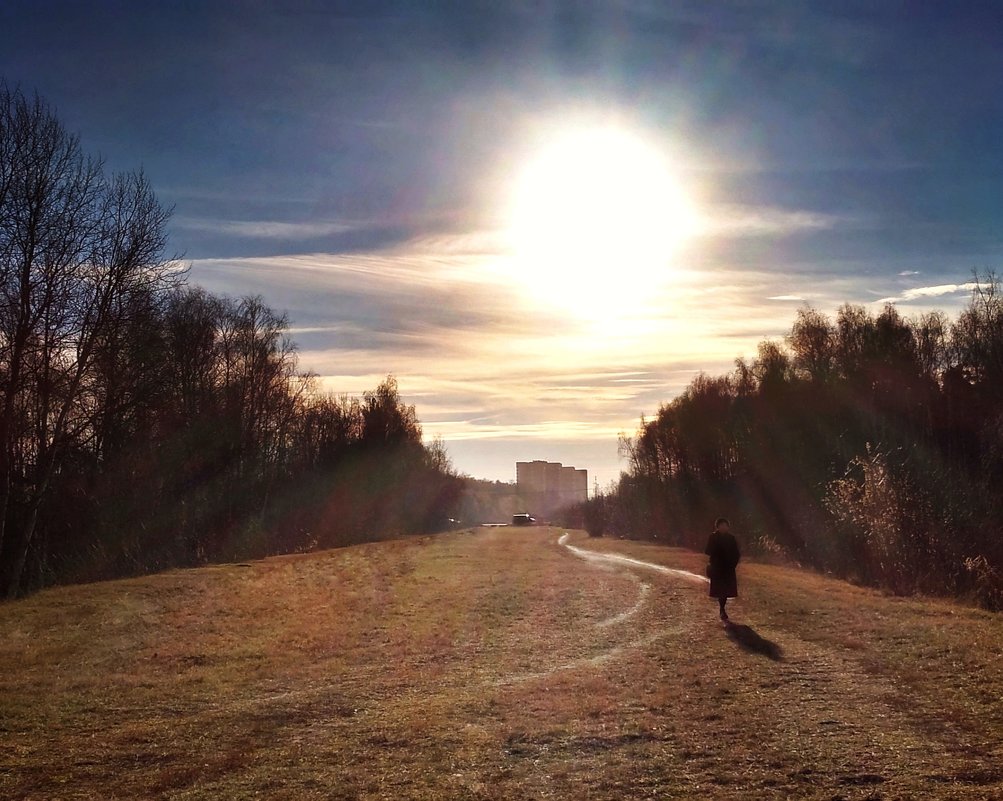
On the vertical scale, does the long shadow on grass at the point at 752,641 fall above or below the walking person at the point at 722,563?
below

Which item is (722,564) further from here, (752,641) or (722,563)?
(752,641)

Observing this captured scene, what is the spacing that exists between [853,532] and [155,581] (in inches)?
847

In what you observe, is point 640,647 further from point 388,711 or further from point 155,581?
point 155,581

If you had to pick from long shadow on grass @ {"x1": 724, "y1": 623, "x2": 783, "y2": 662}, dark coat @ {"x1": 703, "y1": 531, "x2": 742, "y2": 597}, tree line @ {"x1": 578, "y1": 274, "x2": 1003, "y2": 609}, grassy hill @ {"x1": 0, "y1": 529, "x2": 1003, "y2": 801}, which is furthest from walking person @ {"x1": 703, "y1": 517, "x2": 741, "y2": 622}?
tree line @ {"x1": 578, "y1": 274, "x2": 1003, "y2": 609}

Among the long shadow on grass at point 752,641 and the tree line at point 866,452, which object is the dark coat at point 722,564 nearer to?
the long shadow on grass at point 752,641

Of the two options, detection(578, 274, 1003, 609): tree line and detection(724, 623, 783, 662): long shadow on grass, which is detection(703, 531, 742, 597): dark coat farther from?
detection(578, 274, 1003, 609): tree line

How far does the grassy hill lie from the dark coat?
2.14ft

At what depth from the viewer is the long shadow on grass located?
1307cm

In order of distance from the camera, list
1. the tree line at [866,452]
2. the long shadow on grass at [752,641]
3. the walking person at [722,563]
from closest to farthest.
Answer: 1. the long shadow on grass at [752,641]
2. the walking person at [722,563]
3. the tree line at [866,452]

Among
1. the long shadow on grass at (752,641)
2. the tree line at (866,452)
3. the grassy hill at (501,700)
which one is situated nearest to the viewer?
the grassy hill at (501,700)

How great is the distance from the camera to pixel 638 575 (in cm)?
2925

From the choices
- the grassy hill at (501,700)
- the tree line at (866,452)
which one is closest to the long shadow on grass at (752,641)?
the grassy hill at (501,700)

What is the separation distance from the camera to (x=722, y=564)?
1756 cm

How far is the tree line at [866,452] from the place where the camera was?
25.2m
